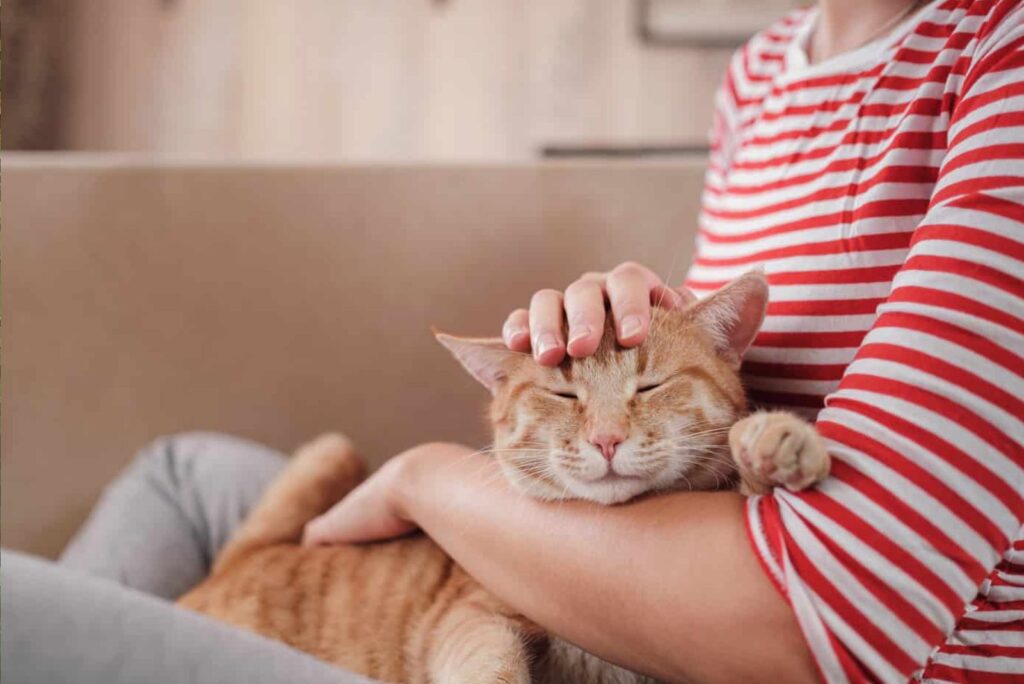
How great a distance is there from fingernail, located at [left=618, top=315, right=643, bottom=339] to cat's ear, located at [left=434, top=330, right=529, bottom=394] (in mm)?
186

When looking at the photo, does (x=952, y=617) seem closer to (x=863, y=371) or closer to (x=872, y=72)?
(x=863, y=371)

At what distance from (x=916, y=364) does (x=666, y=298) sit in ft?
1.29

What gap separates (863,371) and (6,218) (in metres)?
1.54

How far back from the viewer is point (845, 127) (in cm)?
89

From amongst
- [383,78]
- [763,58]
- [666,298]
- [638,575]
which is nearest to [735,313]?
[666,298]

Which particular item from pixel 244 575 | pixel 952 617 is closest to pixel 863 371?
pixel 952 617

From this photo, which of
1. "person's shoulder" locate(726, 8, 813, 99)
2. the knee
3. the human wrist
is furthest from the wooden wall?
the human wrist

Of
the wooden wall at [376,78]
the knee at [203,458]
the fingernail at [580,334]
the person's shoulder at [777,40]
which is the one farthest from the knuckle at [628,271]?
the wooden wall at [376,78]

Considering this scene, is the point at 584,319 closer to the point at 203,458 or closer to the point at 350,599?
the point at 350,599

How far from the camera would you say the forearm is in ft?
1.98

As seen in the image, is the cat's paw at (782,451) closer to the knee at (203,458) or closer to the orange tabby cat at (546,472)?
the orange tabby cat at (546,472)

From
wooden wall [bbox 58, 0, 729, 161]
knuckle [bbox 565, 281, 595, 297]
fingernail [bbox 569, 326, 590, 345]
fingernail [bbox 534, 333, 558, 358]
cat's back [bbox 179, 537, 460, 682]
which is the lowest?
cat's back [bbox 179, 537, 460, 682]

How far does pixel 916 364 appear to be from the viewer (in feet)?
1.97

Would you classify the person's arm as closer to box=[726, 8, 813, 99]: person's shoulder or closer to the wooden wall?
box=[726, 8, 813, 99]: person's shoulder
